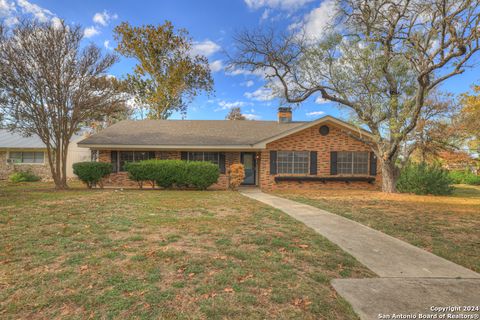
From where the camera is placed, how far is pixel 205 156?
590 inches

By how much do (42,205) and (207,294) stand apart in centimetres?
752

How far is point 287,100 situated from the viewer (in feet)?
41.3

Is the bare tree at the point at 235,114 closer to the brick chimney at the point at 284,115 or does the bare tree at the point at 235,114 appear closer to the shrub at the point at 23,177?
the brick chimney at the point at 284,115

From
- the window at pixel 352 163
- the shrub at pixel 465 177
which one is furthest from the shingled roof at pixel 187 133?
the shrub at pixel 465 177

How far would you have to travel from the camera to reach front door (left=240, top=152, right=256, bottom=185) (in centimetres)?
1546

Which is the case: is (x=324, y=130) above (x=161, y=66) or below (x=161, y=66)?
below

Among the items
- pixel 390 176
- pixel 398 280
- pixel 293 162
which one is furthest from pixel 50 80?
pixel 390 176

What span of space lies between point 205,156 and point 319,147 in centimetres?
639

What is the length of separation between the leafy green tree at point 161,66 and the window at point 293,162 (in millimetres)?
14951

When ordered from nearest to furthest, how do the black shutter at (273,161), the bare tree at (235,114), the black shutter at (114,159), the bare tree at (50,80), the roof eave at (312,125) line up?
the bare tree at (50,80) < the roof eave at (312,125) < the black shutter at (273,161) < the black shutter at (114,159) < the bare tree at (235,114)

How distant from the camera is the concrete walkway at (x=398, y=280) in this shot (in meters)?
2.67

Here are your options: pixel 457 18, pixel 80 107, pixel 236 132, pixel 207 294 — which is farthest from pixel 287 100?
Result: pixel 207 294

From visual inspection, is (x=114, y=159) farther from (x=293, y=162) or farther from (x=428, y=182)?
(x=428, y=182)

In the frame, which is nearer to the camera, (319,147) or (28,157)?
(319,147)
